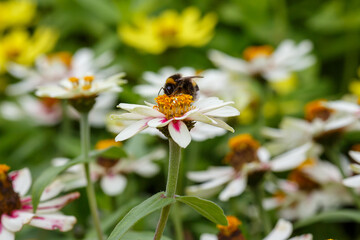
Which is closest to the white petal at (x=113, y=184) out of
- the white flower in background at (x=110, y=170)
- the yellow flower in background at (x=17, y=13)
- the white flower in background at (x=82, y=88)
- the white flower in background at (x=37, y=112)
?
the white flower in background at (x=110, y=170)

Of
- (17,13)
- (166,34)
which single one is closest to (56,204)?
(166,34)

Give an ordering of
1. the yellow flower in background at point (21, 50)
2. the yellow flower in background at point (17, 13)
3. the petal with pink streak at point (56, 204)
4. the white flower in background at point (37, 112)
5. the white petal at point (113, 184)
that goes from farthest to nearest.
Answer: the yellow flower in background at point (17, 13)
the yellow flower in background at point (21, 50)
the white flower in background at point (37, 112)
the white petal at point (113, 184)
the petal with pink streak at point (56, 204)

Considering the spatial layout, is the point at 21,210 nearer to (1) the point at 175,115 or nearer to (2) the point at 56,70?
(1) the point at 175,115

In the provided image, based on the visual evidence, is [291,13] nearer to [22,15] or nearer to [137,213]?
[22,15]

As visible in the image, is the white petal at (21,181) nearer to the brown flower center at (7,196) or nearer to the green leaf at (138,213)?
the brown flower center at (7,196)

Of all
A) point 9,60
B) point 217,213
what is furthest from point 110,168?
point 9,60

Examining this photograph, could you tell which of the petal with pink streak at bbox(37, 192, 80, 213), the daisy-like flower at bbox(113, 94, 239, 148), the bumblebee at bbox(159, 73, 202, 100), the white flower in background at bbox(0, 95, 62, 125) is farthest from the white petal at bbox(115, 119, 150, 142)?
the white flower in background at bbox(0, 95, 62, 125)
